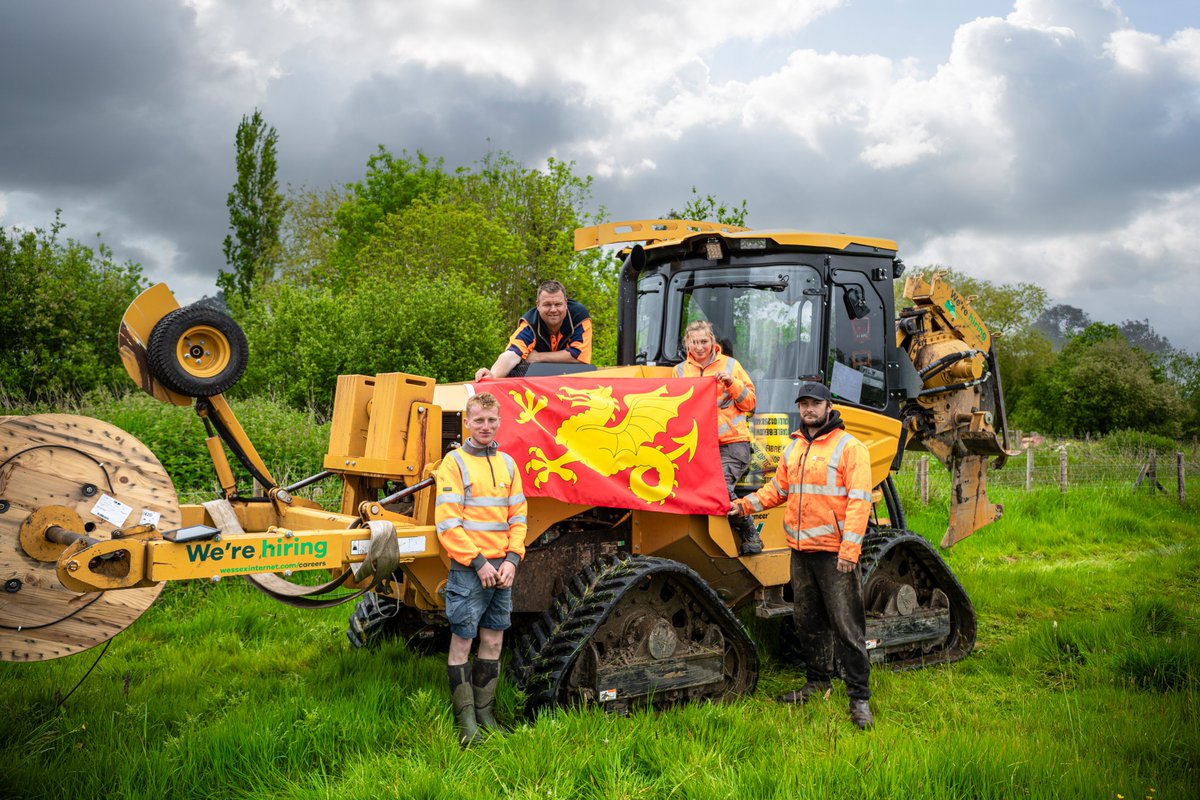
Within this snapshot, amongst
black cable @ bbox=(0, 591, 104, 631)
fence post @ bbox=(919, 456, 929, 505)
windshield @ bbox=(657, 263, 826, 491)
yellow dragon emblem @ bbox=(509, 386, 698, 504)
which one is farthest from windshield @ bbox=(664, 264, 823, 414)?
fence post @ bbox=(919, 456, 929, 505)

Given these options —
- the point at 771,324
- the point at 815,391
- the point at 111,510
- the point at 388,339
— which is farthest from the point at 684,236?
the point at 388,339

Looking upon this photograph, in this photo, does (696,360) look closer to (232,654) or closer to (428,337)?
(232,654)

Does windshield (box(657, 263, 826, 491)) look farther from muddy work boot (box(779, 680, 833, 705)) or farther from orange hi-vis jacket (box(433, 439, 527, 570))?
orange hi-vis jacket (box(433, 439, 527, 570))

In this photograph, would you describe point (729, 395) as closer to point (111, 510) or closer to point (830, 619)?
point (830, 619)

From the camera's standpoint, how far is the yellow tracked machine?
176 inches

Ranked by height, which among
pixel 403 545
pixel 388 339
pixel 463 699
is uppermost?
pixel 388 339

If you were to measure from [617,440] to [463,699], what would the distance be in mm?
1682

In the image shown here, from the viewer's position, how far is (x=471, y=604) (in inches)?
191

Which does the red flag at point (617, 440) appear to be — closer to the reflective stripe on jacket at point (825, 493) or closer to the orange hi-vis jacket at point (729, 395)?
the orange hi-vis jacket at point (729, 395)

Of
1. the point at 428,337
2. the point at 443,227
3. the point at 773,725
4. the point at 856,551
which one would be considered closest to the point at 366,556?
the point at 773,725

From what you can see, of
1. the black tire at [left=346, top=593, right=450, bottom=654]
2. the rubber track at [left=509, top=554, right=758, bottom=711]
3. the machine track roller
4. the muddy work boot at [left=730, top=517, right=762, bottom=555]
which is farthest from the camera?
the machine track roller

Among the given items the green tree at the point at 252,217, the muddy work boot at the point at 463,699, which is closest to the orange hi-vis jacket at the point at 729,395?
the muddy work boot at the point at 463,699

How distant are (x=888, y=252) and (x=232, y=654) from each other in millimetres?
5820

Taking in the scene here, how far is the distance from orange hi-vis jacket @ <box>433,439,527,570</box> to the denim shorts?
11 cm
